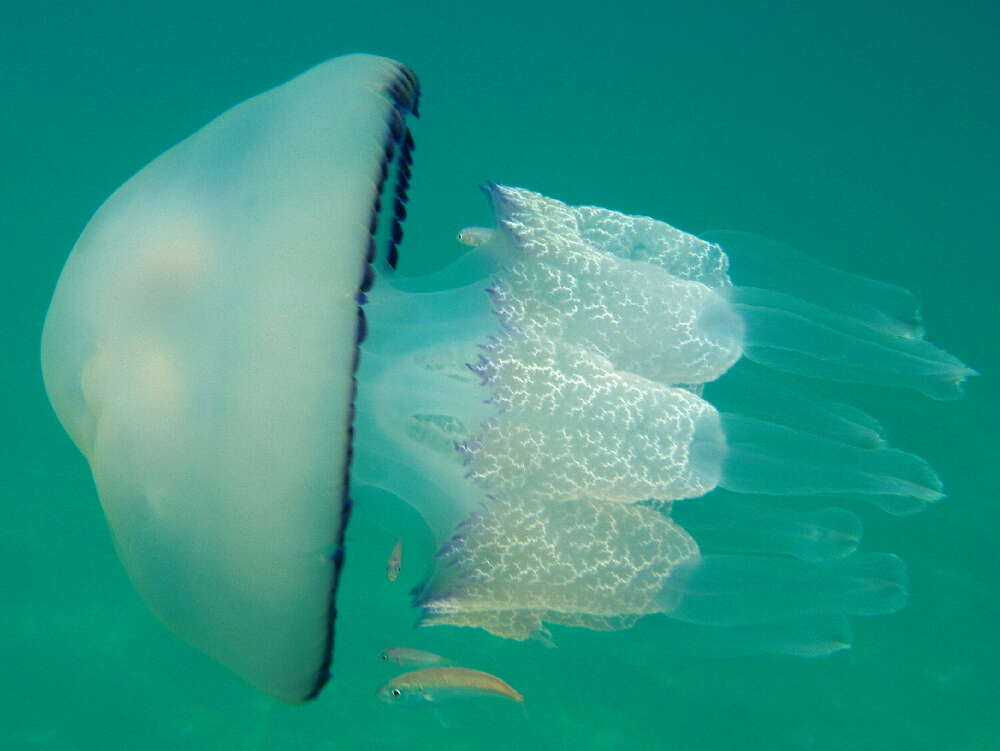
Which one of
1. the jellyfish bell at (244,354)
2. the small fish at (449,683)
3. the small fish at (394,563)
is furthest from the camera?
the small fish at (394,563)

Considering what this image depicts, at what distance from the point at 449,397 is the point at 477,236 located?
0.53 m

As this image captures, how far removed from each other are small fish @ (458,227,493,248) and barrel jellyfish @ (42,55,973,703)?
23mm

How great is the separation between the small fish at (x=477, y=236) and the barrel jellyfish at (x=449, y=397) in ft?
0.07

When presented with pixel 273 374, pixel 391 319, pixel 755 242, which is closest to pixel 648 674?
pixel 755 242

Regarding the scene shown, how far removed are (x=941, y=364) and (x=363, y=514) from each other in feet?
6.37

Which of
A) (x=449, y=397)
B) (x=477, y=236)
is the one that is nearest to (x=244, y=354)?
(x=449, y=397)

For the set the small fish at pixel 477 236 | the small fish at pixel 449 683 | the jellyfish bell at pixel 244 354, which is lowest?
the small fish at pixel 449 683

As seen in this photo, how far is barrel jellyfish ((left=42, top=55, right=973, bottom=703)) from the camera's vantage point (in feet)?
5.71

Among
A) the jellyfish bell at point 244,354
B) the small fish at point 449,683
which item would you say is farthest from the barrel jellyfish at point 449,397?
the small fish at point 449,683

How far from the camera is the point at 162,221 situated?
1978mm

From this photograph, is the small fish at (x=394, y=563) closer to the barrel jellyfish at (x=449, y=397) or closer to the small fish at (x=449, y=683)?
the small fish at (x=449, y=683)

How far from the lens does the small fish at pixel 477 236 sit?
93.4 inches

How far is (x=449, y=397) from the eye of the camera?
2.28 metres

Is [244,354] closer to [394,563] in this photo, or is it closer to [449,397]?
[449,397]
